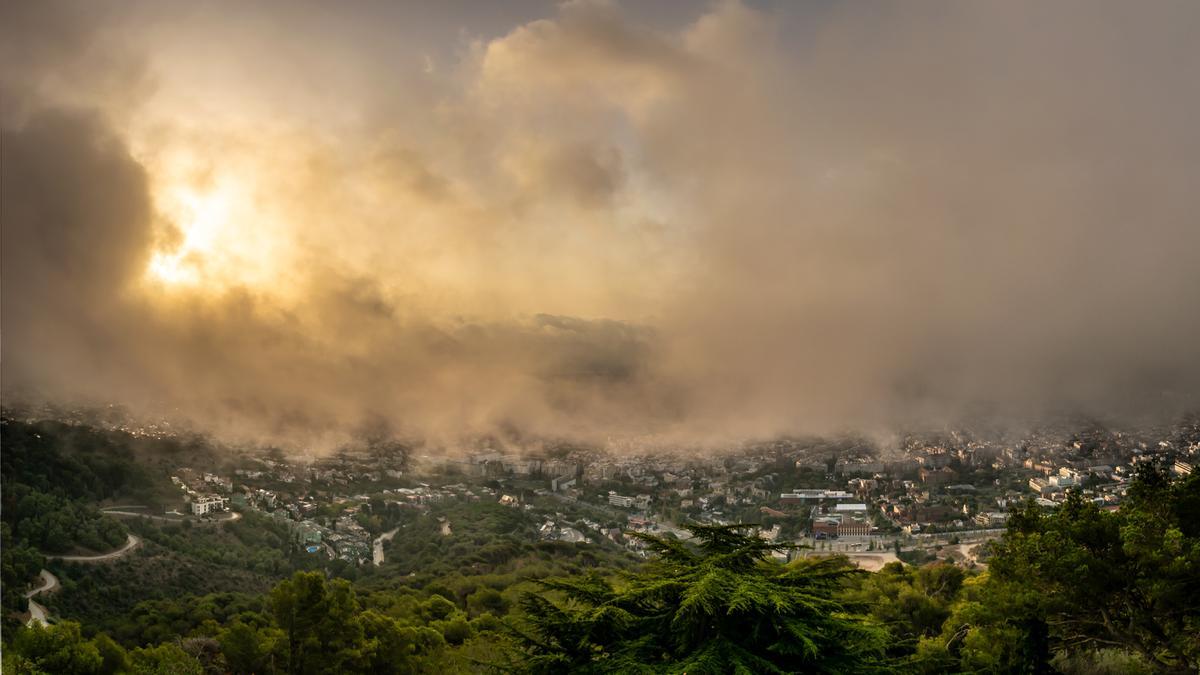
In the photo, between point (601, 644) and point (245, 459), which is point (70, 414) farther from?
point (601, 644)

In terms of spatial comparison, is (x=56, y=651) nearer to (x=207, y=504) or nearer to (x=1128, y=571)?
(x=1128, y=571)

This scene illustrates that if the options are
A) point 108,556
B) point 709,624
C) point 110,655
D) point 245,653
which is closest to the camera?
point 709,624

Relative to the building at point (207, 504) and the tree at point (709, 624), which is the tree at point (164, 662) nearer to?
the tree at point (709, 624)

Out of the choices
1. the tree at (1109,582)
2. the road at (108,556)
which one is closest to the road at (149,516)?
the road at (108,556)

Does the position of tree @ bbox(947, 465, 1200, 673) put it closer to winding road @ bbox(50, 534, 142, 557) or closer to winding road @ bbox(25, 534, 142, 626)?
winding road @ bbox(25, 534, 142, 626)

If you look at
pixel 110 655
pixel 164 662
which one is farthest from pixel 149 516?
pixel 164 662

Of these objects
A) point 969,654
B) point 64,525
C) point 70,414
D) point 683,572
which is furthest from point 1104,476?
point 70,414
